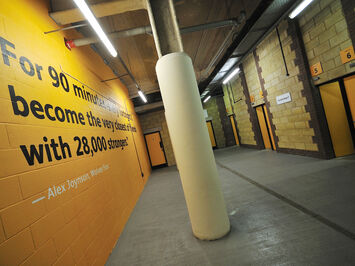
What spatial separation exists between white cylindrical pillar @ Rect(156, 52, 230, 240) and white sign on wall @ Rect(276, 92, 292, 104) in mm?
4364

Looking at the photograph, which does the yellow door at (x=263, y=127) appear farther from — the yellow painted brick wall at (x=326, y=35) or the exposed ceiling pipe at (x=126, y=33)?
the exposed ceiling pipe at (x=126, y=33)

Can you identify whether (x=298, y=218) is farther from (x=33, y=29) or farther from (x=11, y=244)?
(x=33, y=29)

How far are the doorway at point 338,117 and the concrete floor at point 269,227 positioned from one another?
1.42ft

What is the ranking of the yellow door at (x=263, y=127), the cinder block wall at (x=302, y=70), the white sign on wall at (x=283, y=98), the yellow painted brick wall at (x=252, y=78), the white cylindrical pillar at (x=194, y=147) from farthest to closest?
the yellow door at (x=263, y=127) → the yellow painted brick wall at (x=252, y=78) → the white sign on wall at (x=283, y=98) → the cinder block wall at (x=302, y=70) → the white cylindrical pillar at (x=194, y=147)

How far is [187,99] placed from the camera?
99.0 inches

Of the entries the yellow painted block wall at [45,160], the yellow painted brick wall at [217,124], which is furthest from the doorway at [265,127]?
the yellow painted block wall at [45,160]

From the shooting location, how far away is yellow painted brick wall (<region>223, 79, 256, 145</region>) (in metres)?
9.20

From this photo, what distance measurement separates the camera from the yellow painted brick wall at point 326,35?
12.9 ft

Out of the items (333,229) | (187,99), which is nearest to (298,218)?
(333,229)

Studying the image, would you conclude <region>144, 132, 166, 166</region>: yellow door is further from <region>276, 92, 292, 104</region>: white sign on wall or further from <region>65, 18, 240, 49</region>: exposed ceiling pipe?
<region>65, 18, 240, 49</region>: exposed ceiling pipe

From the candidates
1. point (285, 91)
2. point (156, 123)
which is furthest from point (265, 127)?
point (156, 123)

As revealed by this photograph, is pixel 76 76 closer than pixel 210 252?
No

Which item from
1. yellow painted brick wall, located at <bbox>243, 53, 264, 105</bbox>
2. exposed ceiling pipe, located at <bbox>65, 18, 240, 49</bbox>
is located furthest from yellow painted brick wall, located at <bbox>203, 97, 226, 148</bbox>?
exposed ceiling pipe, located at <bbox>65, 18, 240, 49</bbox>

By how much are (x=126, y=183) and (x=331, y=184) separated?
4.02 metres
